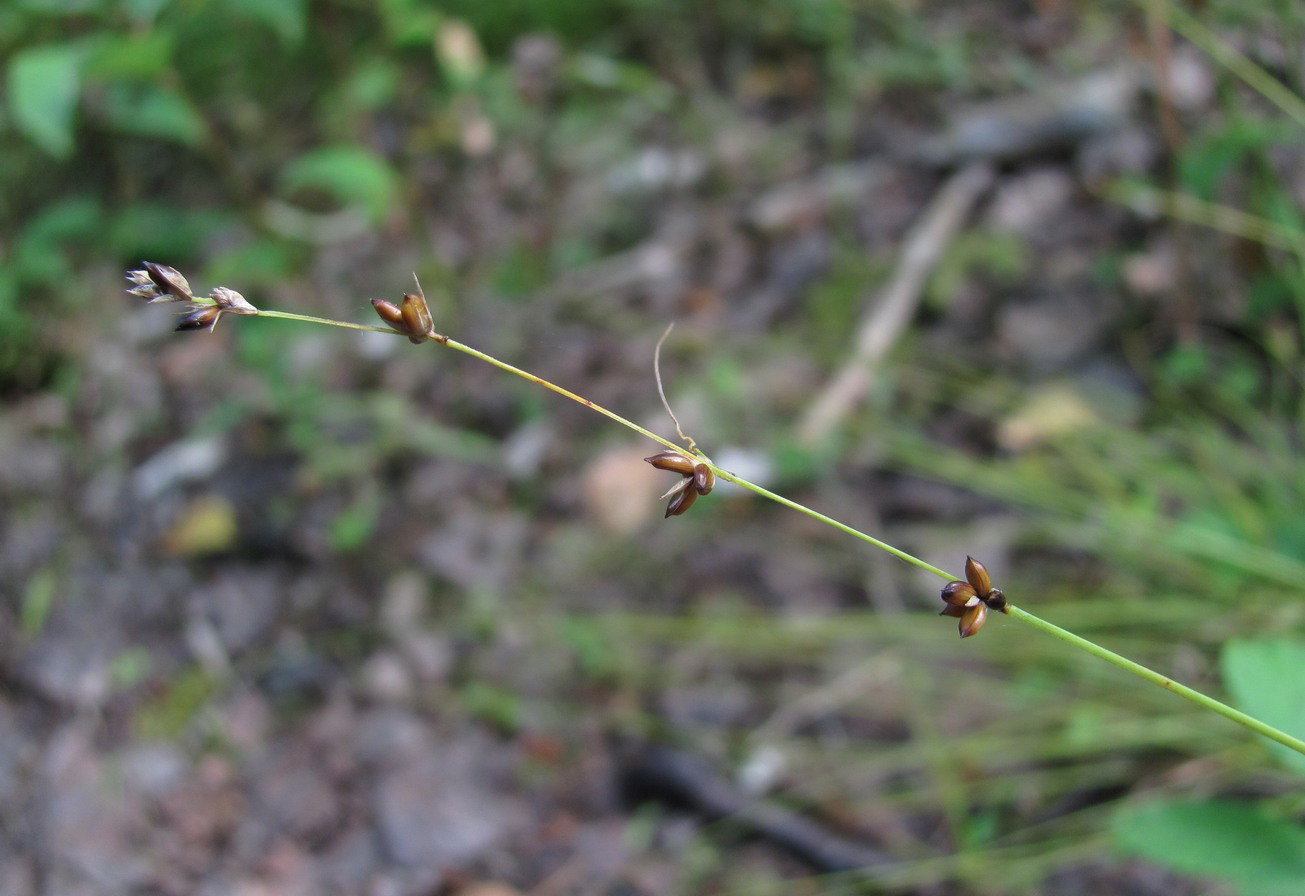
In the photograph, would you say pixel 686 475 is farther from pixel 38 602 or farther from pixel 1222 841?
pixel 38 602

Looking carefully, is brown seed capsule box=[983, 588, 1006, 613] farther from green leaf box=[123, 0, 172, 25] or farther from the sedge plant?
green leaf box=[123, 0, 172, 25]

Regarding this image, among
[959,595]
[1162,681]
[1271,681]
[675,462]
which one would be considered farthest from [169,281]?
[1271,681]

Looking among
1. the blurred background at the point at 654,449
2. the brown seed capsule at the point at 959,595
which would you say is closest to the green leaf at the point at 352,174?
the blurred background at the point at 654,449

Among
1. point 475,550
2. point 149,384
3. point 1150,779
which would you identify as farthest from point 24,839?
point 1150,779

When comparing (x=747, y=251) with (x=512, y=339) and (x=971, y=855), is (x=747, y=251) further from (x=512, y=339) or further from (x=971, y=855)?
(x=971, y=855)

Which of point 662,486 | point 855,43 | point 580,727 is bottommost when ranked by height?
point 580,727

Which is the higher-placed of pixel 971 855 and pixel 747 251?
pixel 747 251

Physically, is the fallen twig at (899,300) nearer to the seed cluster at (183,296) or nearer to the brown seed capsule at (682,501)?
the brown seed capsule at (682,501)
